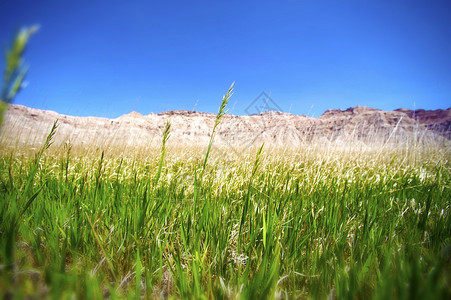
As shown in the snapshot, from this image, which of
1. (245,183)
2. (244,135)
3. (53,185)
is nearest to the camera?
(53,185)

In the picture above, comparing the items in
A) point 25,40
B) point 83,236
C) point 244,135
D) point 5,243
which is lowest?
point 83,236

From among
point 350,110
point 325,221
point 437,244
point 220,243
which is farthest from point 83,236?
point 350,110

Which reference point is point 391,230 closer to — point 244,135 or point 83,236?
point 83,236

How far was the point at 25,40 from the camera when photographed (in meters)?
0.47

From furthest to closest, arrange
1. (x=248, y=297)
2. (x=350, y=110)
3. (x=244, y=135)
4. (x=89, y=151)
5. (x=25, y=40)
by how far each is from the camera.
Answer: (x=350, y=110)
(x=244, y=135)
(x=89, y=151)
(x=248, y=297)
(x=25, y=40)

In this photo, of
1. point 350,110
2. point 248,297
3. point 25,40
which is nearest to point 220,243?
point 248,297

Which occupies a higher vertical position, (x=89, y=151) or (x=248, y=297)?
(x=89, y=151)

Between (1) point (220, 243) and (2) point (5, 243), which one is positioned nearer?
(2) point (5, 243)

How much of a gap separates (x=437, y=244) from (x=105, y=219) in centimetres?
222

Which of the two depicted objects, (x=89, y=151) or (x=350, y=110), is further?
(x=350, y=110)

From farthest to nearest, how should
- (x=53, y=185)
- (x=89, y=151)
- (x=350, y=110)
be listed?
(x=350, y=110), (x=89, y=151), (x=53, y=185)

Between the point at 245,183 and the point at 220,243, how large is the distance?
5.77ft

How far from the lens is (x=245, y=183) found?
2.98m

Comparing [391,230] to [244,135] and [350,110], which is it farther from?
[350,110]
